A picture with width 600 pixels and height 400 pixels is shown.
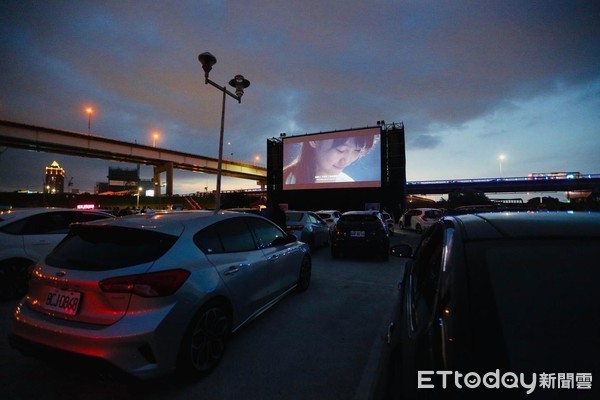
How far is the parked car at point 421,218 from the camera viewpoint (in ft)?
49.0

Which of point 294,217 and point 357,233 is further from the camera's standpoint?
point 294,217

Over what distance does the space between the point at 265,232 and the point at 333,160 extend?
22.4 m

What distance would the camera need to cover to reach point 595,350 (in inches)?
38.7

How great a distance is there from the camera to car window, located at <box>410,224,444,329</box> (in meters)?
1.45

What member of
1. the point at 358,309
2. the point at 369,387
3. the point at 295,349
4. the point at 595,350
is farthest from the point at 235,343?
the point at 595,350

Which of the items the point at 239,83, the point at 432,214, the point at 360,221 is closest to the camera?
the point at 360,221

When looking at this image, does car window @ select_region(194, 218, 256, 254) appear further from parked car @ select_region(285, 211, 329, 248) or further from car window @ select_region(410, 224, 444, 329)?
parked car @ select_region(285, 211, 329, 248)

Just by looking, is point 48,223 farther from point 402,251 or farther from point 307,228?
point 307,228

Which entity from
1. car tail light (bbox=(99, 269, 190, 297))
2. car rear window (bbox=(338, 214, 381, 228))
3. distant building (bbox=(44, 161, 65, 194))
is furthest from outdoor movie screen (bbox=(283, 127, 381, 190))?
distant building (bbox=(44, 161, 65, 194))

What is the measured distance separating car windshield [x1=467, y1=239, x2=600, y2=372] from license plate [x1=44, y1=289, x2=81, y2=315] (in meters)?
2.67

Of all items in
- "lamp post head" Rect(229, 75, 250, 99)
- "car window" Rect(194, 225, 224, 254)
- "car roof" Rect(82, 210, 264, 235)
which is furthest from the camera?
"lamp post head" Rect(229, 75, 250, 99)

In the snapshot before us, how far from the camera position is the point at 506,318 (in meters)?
1.09

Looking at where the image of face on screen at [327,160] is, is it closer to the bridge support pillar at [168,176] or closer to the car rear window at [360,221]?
the car rear window at [360,221]

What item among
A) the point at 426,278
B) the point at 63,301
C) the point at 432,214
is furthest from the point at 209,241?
the point at 432,214
